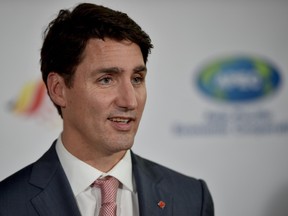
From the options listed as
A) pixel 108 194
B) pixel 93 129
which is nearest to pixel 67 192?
pixel 108 194

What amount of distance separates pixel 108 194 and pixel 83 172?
134mm

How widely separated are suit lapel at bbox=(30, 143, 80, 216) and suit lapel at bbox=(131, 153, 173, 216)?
29cm

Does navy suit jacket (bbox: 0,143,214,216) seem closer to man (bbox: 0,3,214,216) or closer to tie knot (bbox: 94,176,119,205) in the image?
man (bbox: 0,3,214,216)

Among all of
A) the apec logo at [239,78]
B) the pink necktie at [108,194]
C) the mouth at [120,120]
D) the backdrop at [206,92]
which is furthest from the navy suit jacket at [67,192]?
the apec logo at [239,78]

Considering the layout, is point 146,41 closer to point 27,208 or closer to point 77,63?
point 77,63

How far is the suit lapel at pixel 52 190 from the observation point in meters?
1.99

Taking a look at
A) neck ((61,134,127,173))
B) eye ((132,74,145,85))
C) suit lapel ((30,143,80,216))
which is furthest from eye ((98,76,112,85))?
suit lapel ((30,143,80,216))

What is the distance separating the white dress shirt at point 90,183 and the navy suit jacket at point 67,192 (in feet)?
0.12

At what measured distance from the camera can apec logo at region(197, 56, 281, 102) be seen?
128 inches

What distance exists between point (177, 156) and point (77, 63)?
4.15ft

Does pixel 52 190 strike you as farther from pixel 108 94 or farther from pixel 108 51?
pixel 108 51

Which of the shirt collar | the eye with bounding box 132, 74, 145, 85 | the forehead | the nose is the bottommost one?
the shirt collar

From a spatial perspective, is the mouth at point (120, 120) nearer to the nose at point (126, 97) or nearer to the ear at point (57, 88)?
the nose at point (126, 97)

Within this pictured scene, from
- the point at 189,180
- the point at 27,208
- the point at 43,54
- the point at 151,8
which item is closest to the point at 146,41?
the point at 43,54
